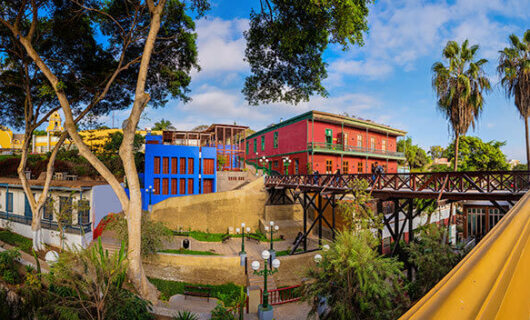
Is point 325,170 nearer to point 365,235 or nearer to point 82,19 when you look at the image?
point 365,235

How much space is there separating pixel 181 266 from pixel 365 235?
1240 centimetres

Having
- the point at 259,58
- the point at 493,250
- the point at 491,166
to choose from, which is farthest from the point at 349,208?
the point at 491,166

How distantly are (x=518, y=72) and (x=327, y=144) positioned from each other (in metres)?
15.4

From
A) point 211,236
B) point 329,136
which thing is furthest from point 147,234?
point 329,136

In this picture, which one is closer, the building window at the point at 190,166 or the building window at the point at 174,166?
the building window at the point at 174,166

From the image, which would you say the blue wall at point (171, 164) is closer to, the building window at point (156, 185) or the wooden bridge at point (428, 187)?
the building window at point (156, 185)

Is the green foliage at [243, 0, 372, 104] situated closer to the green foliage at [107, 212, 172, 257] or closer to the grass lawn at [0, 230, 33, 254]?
the green foliage at [107, 212, 172, 257]

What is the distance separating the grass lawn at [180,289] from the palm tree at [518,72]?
21840mm

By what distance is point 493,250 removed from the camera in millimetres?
1139

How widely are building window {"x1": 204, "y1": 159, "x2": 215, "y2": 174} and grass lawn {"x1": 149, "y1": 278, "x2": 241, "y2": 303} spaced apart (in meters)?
12.8

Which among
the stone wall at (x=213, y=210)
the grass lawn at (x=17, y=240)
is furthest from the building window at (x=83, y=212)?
the stone wall at (x=213, y=210)

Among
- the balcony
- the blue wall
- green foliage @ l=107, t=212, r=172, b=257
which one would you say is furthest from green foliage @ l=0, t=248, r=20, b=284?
the balcony

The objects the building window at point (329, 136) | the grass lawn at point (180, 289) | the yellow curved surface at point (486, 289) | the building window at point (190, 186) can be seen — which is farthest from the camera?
the building window at point (329, 136)

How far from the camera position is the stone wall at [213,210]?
21969mm
